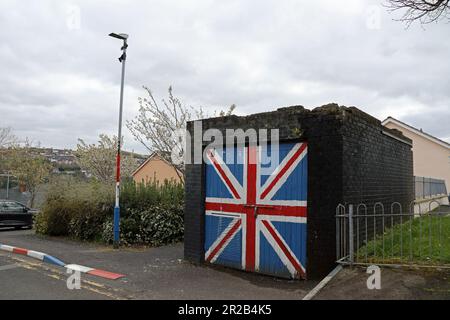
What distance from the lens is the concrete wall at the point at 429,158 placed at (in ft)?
111

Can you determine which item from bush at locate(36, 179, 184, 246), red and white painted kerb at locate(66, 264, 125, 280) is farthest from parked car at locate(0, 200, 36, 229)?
red and white painted kerb at locate(66, 264, 125, 280)

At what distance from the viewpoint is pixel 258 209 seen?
8609 millimetres

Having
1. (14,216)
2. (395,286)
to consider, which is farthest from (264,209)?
(14,216)

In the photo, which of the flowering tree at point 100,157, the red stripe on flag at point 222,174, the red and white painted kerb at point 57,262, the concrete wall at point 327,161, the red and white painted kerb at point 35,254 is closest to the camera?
the concrete wall at point 327,161

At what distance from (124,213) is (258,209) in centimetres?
624

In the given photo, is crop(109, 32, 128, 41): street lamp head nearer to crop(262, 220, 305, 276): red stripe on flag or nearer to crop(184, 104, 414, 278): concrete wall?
crop(184, 104, 414, 278): concrete wall

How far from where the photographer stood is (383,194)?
32.4 feet

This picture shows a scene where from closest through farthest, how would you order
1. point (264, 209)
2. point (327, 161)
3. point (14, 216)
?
point (327, 161), point (264, 209), point (14, 216)

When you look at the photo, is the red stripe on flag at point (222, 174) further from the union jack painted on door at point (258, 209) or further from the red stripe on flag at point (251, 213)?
the red stripe on flag at point (251, 213)

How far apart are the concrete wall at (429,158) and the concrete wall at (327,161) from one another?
2768 centimetres

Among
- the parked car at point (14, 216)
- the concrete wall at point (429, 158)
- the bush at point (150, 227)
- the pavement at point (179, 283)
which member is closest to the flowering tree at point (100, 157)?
the parked car at point (14, 216)

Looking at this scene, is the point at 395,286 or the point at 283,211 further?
the point at 283,211

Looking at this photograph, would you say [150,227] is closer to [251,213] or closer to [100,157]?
[251,213]
